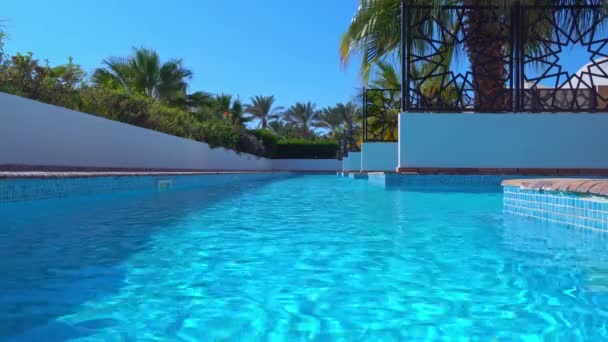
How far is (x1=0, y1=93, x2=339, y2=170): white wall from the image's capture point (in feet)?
24.8

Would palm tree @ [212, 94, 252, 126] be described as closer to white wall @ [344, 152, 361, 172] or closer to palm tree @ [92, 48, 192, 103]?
palm tree @ [92, 48, 192, 103]

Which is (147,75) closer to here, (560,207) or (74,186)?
(74,186)

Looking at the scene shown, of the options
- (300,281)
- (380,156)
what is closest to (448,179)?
(300,281)

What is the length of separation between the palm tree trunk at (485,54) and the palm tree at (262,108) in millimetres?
33068

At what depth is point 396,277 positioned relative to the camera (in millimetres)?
2539

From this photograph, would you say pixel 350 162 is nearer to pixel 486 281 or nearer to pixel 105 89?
pixel 105 89

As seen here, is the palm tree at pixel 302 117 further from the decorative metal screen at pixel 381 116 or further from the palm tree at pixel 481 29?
the palm tree at pixel 481 29

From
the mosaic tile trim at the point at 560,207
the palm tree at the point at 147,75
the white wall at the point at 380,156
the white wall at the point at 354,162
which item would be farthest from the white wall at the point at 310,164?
the mosaic tile trim at the point at 560,207

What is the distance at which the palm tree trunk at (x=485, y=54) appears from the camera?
10.3m

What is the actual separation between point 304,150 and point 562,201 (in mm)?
32638

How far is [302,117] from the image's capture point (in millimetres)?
45812

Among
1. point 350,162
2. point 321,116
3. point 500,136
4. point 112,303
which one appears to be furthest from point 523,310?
point 321,116

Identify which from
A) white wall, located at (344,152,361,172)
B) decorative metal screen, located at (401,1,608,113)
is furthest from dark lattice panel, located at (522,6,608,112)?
white wall, located at (344,152,361,172)

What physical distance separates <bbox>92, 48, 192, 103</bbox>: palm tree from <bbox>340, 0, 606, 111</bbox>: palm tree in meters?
12.1
